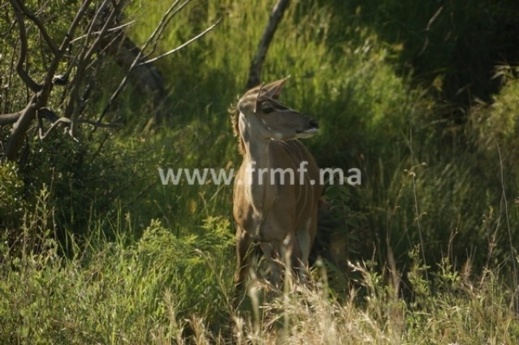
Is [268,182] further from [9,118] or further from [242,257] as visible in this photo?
[9,118]

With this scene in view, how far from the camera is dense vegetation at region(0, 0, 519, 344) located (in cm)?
683

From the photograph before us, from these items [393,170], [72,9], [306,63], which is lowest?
[393,170]

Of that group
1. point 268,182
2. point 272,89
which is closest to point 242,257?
point 268,182

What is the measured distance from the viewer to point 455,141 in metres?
12.5

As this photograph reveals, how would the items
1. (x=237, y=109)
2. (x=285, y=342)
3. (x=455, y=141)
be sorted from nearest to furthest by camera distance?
1. (x=285, y=342)
2. (x=237, y=109)
3. (x=455, y=141)

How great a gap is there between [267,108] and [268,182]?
0.56m

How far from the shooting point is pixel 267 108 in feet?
29.5

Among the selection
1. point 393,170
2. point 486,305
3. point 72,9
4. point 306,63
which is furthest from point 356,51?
point 486,305

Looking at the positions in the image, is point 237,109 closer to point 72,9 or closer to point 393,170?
point 72,9

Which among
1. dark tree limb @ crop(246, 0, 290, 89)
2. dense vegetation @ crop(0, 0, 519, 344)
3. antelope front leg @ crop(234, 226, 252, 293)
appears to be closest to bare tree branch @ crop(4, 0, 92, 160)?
dense vegetation @ crop(0, 0, 519, 344)

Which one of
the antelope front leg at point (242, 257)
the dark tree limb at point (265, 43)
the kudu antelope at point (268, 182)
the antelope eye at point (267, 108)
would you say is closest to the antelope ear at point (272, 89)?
the kudu antelope at point (268, 182)

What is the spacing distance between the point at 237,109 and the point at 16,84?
4.84 ft

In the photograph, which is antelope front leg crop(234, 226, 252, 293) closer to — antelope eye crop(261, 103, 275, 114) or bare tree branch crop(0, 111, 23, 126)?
antelope eye crop(261, 103, 275, 114)

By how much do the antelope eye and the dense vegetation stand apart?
893mm
